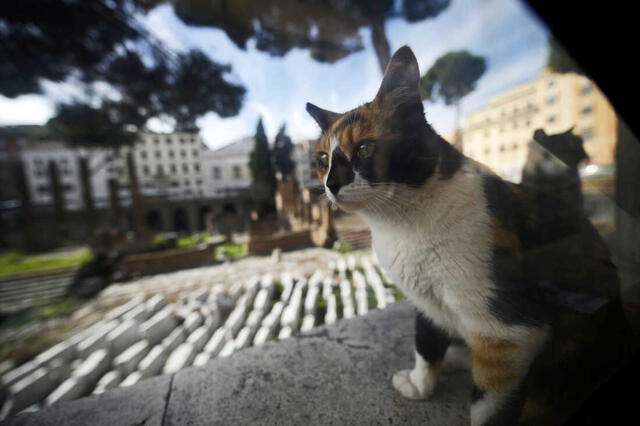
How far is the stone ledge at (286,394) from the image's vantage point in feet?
2.07

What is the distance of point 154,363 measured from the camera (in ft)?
6.81

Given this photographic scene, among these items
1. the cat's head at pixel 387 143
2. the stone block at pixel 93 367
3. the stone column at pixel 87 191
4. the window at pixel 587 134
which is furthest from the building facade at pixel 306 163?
the stone block at pixel 93 367

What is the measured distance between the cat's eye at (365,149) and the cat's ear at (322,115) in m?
0.12

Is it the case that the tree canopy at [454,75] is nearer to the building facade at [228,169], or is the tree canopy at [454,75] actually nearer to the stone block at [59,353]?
the building facade at [228,169]

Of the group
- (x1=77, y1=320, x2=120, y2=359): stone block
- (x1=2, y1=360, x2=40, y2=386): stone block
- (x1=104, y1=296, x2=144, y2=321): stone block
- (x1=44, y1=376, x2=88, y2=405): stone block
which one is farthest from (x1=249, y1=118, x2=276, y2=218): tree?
(x1=77, y1=320, x2=120, y2=359): stone block

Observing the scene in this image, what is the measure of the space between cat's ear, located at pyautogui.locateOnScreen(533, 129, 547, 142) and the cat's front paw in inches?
29.4

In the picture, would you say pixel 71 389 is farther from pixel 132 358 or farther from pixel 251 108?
pixel 251 108

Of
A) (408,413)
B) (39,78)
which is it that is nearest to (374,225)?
(408,413)

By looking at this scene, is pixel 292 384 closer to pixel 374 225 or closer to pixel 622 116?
pixel 374 225

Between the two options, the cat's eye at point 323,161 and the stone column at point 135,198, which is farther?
the stone column at point 135,198

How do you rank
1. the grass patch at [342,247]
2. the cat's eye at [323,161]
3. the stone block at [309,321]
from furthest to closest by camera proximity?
1. the stone block at [309,321]
2. the grass patch at [342,247]
3. the cat's eye at [323,161]

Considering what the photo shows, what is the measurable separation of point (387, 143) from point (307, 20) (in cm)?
50

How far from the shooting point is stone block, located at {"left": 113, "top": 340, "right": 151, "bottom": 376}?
7.34ft

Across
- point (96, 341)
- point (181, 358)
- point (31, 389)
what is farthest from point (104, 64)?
point (96, 341)
